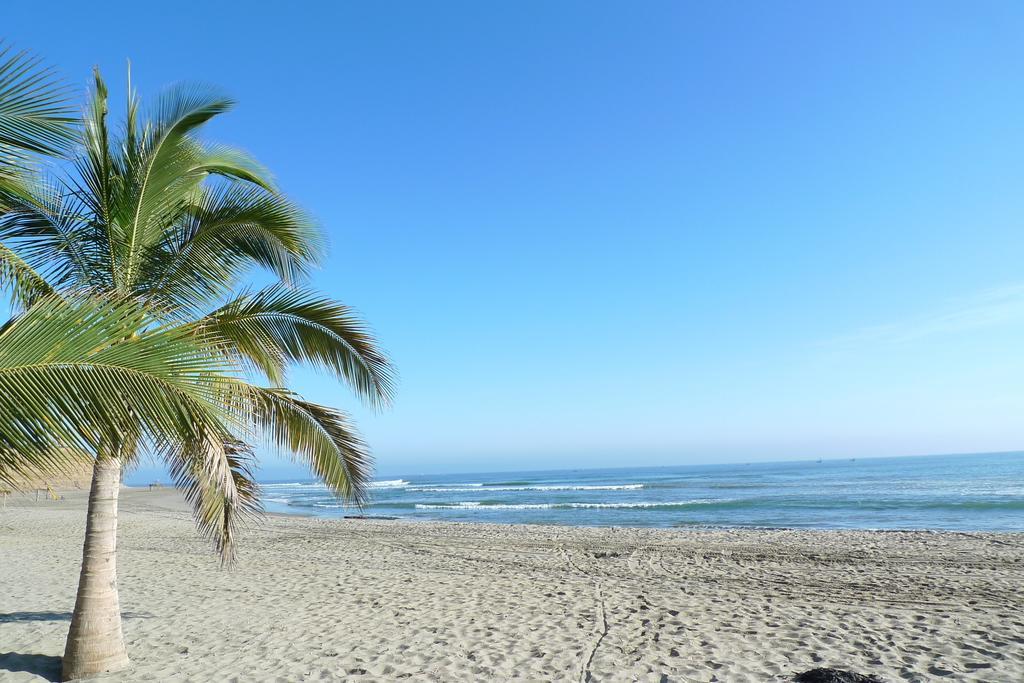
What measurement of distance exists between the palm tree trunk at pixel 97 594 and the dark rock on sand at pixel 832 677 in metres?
6.01

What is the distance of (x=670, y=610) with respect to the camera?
26.9 feet

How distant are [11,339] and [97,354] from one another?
36 centimetres

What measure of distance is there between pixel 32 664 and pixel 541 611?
5395 millimetres

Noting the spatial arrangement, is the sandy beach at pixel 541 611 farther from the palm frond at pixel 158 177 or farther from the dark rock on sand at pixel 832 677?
the palm frond at pixel 158 177

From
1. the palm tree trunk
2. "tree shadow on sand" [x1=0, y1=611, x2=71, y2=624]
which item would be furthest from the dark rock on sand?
"tree shadow on sand" [x1=0, y1=611, x2=71, y2=624]

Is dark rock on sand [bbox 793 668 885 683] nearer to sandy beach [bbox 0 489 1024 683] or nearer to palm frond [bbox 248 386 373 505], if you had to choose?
sandy beach [bbox 0 489 1024 683]

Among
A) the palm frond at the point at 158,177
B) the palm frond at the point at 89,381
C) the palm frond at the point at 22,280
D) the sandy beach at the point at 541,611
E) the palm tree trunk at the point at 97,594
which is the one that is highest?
the palm frond at the point at 158,177

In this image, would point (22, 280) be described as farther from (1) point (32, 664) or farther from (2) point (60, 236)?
(1) point (32, 664)

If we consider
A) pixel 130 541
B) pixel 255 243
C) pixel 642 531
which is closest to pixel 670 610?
pixel 255 243

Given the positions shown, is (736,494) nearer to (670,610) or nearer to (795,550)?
(795,550)

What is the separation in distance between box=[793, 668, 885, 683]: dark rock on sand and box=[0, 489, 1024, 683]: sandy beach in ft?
0.58

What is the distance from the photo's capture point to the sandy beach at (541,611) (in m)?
5.86

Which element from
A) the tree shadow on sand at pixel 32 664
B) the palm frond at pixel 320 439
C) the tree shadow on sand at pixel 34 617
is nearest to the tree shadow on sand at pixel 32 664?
the tree shadow on sand at pixel 32 664

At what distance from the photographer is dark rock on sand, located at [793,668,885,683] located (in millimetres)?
5075
